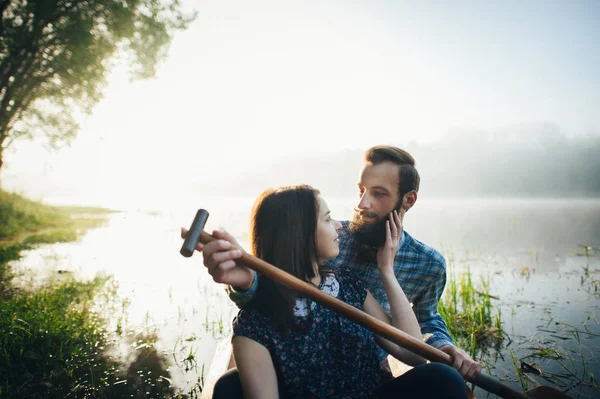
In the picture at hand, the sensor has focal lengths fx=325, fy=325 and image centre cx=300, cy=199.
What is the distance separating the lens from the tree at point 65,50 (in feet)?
28.7

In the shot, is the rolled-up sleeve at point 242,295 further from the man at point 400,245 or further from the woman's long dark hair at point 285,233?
the man at point 400,245

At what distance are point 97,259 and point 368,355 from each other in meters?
9.47

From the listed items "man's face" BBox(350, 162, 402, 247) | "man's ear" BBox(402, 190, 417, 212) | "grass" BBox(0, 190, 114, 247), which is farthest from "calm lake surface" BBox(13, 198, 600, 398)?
"man's face" BBox(350, 162, 402, 247)

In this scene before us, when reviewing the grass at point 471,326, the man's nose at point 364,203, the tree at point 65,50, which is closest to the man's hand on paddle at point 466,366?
the man's nose at point 364,203

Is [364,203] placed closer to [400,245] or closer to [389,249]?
[400,245]

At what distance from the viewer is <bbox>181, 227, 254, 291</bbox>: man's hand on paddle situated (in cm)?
150

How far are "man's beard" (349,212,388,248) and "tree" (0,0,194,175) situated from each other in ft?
33.5

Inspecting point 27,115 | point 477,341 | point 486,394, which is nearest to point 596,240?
point 477,341

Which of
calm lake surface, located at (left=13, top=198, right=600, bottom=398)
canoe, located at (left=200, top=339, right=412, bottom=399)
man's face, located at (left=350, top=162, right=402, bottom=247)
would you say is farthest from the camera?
calm lake surface, located at (left=13, top=198, right=600, bottom=398)

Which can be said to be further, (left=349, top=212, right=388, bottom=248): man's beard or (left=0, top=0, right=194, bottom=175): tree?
(left=0, top=0, right=194, bottom=175): tree

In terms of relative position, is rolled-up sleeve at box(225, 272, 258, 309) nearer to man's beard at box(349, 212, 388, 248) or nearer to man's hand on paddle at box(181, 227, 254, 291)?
man's hand on paddle at box(181, 227, 254, 291)

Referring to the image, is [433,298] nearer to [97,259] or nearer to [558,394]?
[558,394]

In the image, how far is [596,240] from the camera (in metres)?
14.0

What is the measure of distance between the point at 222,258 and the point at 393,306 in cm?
116
